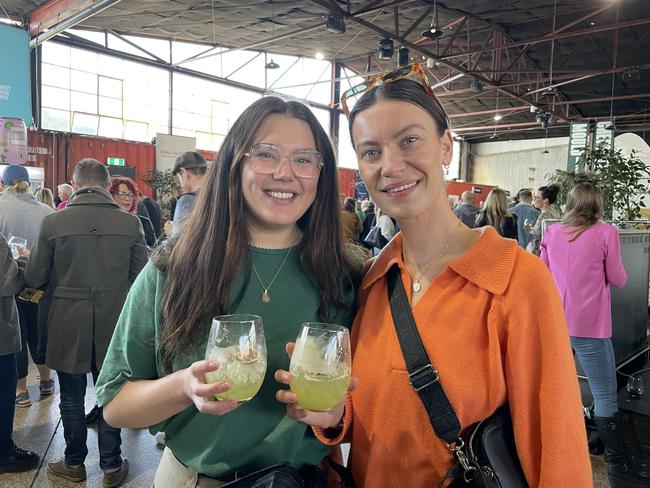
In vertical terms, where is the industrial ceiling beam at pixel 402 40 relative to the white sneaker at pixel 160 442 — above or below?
above

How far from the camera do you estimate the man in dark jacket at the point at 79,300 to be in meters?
2.74

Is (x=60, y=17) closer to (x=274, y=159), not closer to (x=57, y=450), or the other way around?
(x=57, y=450)

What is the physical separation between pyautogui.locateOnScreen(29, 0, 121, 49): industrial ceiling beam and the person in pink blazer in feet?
20.3

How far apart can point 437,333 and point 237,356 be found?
18.3 inches

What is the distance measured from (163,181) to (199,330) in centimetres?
912

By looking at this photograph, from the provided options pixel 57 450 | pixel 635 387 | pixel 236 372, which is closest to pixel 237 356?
pixel 236 372

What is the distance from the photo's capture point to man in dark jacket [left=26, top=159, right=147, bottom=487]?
9.00ft

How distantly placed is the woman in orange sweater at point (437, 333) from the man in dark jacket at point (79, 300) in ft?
6.73

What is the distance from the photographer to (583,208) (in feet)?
10.1

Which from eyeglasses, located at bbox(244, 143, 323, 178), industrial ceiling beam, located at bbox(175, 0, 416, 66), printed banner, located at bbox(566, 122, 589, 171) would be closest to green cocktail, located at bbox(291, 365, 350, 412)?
eyeglasses, located at bbox(244, 143, 323, 178)

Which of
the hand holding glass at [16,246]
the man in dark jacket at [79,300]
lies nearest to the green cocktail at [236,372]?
the man in dark jacket at [79,300]

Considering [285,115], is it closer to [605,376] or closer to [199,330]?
[199,330]

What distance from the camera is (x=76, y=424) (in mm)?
2746

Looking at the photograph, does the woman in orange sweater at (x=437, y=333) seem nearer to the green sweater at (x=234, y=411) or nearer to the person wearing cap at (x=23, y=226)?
the green sweater at (x=234, y=411)
